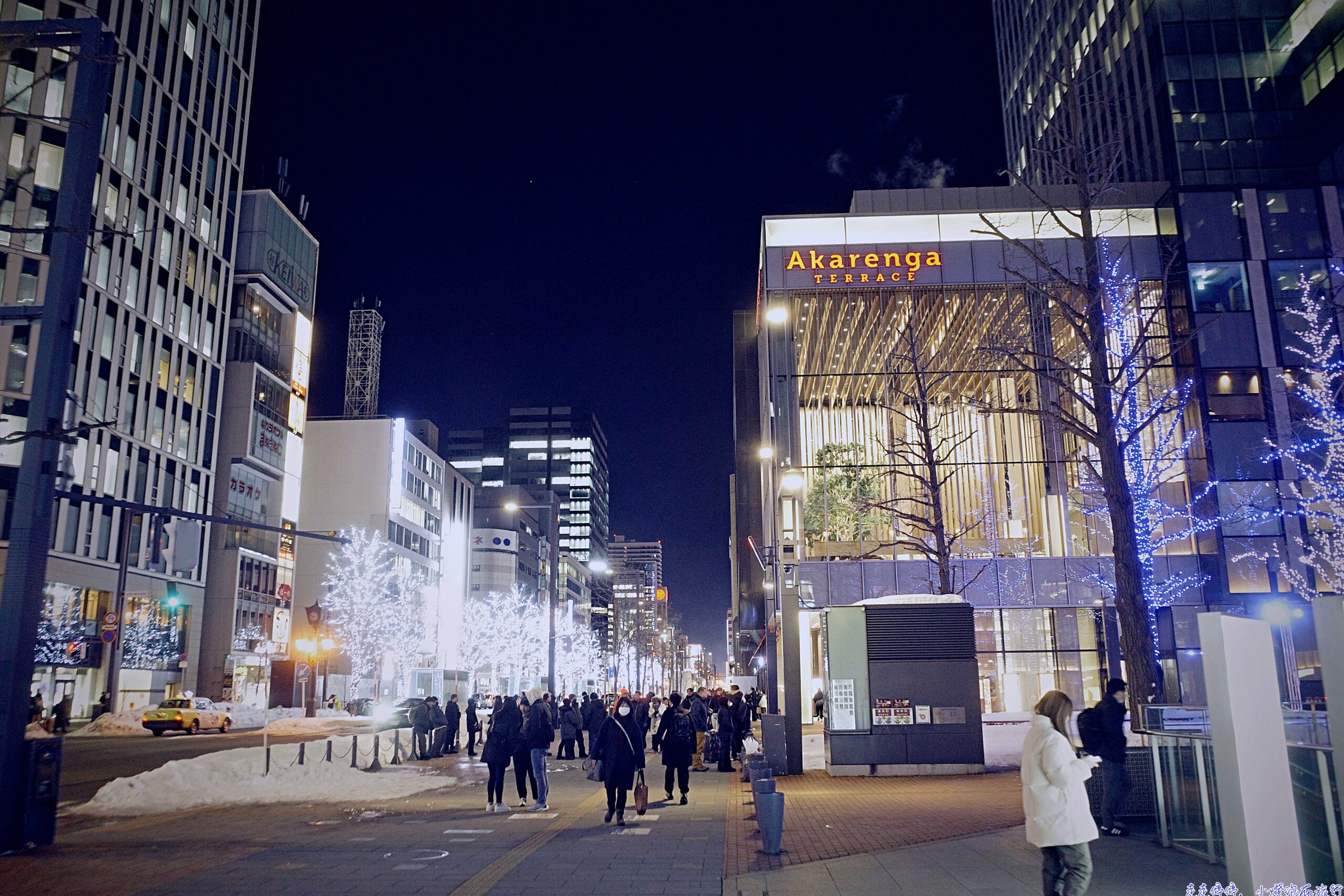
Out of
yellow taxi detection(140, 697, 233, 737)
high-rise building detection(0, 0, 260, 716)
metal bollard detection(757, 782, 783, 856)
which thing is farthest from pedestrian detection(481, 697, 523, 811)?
high-rise building detection(0, 0, 260, 716)

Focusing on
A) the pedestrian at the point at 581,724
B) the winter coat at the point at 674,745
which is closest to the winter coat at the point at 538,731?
the winter coat at the point at 674,745

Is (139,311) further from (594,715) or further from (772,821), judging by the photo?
(772,821)

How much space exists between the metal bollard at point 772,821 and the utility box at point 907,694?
936 cm

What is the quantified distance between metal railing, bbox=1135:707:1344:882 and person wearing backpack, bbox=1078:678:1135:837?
1.15 ft

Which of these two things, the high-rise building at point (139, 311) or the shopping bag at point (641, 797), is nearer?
the shopping bag at point (641, 797)

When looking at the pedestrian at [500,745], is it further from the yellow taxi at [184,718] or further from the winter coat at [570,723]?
the yellow taxi at [184,718]

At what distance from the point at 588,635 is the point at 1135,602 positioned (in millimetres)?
129924

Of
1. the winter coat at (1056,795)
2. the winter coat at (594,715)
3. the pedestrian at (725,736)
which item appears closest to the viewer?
the winter coat at (1056,795)

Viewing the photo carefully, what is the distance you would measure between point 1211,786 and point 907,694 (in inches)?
413

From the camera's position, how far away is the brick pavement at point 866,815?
35.3 feet

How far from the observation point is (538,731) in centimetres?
1510

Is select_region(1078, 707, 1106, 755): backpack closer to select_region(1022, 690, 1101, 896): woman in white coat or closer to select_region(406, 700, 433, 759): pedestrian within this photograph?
select_region(1022, 690, 1101, 896): woman in white coat

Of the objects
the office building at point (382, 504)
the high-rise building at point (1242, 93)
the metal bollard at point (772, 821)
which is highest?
the high-rise building at point (1242, 93)

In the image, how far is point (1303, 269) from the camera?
39.5m
